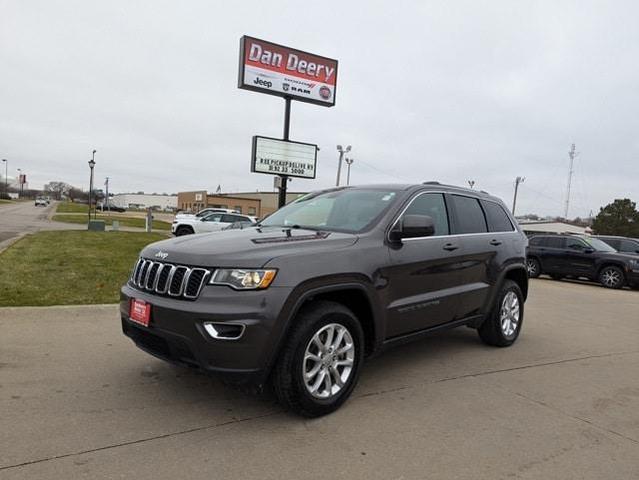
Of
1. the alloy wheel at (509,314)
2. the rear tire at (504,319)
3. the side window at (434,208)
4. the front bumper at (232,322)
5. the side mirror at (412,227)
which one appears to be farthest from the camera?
the alloy wheel at (509,314)

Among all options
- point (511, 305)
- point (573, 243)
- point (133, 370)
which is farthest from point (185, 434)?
point (573, 243)

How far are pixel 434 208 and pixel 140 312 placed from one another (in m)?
Answer: 2.84

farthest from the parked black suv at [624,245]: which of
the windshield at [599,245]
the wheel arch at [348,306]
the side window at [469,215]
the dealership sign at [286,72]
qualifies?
the wheel arch at [348,306]

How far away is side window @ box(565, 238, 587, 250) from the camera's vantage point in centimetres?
1585

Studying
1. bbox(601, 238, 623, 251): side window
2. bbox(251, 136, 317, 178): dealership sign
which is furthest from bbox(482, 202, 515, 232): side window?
bbox(601, 238, 623, 251): side window

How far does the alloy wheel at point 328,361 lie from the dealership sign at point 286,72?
12750 mm

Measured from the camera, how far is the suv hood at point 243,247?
3.26 metres

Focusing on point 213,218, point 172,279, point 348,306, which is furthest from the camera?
point 213,218

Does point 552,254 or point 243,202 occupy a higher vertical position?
point 243,202

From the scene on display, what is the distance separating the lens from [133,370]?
4.30m

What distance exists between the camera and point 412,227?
3885mm

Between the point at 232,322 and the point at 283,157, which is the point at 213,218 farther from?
the point at 232,322

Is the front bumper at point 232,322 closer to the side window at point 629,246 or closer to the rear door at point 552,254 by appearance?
the rear door at point 552,254

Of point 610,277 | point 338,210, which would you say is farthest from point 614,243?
point 338,210
